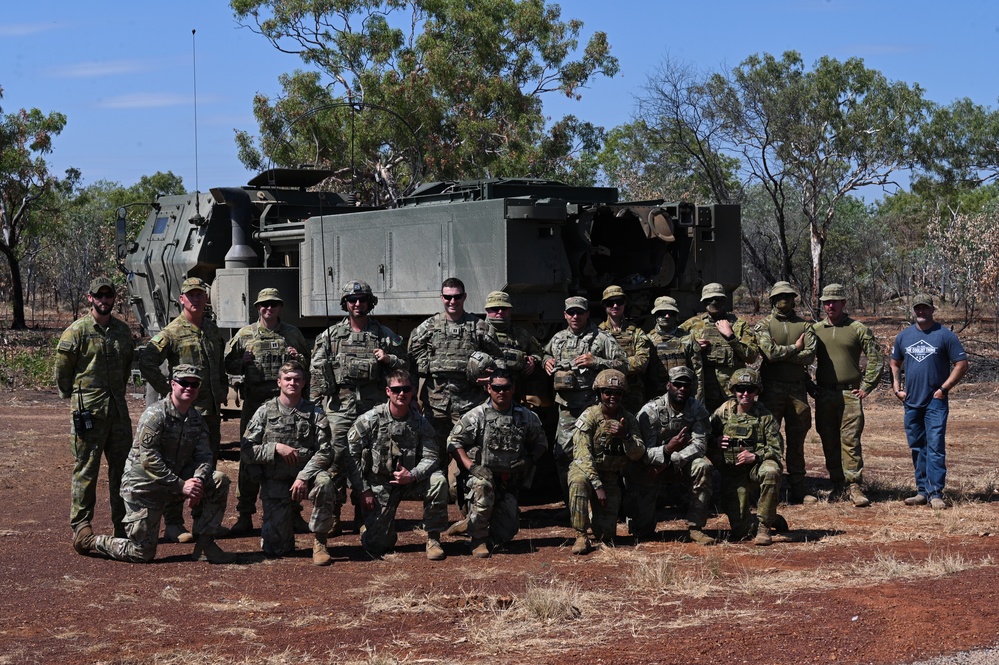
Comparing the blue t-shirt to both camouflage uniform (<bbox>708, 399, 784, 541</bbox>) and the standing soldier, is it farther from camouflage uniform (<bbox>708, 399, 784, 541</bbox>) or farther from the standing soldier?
the standing soldier

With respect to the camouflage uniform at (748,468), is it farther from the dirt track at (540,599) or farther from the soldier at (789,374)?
the soldier at (789,374)

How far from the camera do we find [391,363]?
28.4 ft

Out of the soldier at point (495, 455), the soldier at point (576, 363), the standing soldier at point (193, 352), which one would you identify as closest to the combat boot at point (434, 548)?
the soldier at point (495, 455)

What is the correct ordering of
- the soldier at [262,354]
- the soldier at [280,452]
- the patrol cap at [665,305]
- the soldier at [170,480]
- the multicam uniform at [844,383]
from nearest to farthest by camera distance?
1. the soldier at [170,480]
2. the soldier at [280,452]
3. the soldier at [262,354]
4. the patrol cap at [665,305]
5. the multicam uniform at [844,383]

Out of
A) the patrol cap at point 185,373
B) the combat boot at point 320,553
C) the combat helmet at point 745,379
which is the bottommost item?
the combat boot at point 320,553

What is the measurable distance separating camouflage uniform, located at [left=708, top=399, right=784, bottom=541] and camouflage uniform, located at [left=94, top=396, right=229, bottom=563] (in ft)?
10.5

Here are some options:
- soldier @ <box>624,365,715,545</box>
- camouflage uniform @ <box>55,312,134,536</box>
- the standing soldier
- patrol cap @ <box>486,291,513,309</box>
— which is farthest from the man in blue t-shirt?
camouflage uniform @ <box>55,312,134,536</box>

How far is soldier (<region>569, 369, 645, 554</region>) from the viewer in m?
7.90

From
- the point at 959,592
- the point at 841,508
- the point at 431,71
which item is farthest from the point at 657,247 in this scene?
the point at 431,71

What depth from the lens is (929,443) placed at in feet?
30.8

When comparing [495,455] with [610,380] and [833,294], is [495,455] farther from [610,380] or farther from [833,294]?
[833,294]

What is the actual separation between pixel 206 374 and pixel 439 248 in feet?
7.35

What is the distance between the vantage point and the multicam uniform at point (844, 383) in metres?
9.62

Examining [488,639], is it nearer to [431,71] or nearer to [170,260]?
[170,260]
